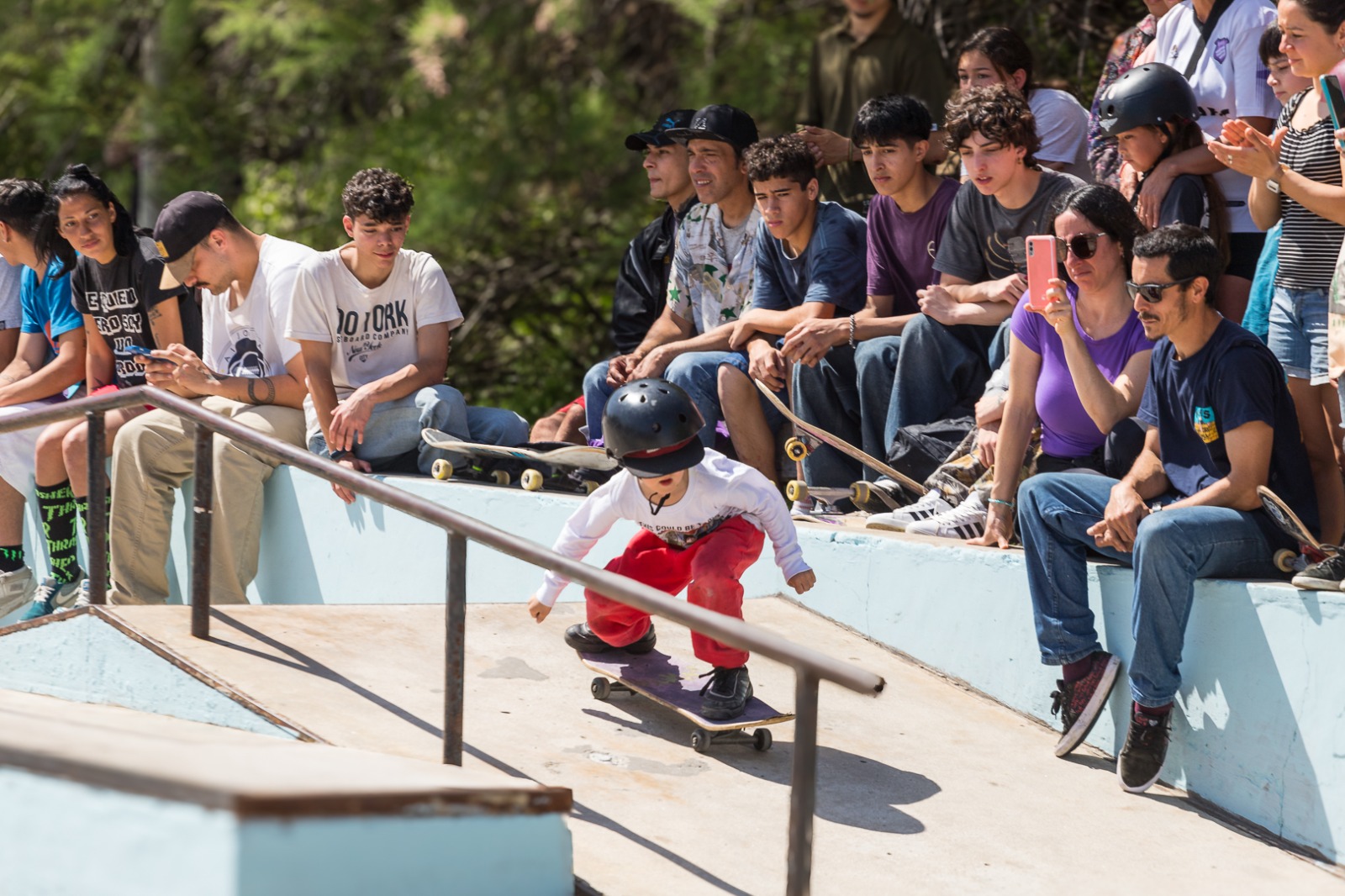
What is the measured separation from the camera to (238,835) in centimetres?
248

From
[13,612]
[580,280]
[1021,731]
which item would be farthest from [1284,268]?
[580,280]

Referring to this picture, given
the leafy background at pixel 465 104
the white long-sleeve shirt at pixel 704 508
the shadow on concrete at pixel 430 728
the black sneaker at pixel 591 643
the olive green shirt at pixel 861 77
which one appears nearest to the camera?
the shadow on concrete at pixel 430 728

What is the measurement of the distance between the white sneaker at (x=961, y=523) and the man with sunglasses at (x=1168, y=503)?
73 cm

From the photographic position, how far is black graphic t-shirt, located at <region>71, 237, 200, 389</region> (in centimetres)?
635

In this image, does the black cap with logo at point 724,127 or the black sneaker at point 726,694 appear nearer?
the black sneaker at point 726,694

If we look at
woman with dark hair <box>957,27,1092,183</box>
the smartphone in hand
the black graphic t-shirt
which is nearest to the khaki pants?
the black graphic t-shirt

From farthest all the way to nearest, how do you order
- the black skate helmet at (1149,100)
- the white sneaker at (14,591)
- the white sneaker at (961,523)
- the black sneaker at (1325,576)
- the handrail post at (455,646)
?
the white sneaker at (14,591) < the white sneaker at (961,523) < the black skate helmet at (1149,100) < the black sneaker at (1325,576) < the handrail post at (455,646)

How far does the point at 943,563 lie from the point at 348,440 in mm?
2487

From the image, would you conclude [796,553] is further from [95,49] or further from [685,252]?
[95,49]

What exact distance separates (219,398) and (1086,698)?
380 cm

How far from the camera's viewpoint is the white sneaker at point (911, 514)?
527 centimetres

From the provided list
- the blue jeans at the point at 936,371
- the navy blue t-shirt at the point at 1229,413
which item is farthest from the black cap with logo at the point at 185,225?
the navy blue t-shirt at the point at 1229,413

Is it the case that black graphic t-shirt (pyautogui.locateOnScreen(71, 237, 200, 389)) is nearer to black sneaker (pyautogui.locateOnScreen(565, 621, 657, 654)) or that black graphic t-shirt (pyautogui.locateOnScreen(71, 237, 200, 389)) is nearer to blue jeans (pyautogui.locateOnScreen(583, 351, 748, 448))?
blue jeans (pyautogui.locateOnScreen(583, 351, 748, 448))

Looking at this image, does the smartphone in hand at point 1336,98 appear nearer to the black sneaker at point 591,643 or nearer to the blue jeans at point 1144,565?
the blue jeans at point 1144,565
